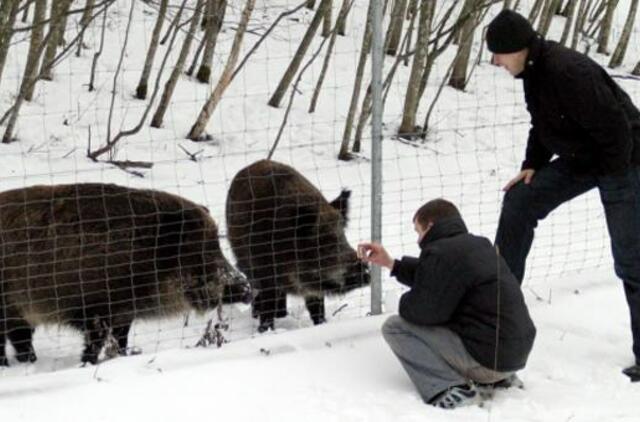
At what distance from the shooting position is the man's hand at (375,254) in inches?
193

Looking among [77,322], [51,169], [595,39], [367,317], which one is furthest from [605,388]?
[595,39]

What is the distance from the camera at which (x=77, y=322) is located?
5922mm

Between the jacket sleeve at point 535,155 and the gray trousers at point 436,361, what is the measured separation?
1.43 m

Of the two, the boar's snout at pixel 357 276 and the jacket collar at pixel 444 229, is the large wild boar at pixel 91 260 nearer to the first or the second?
the boar's snout at pixel 357 276

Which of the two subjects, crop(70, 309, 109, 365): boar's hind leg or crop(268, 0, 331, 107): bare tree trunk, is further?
crop(268, 0, 331, 107): bare tree trunk

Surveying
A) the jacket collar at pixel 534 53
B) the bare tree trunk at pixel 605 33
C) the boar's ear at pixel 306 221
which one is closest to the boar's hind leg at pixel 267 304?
the boar's ear at pixel 306 221

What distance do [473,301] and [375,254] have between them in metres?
0.66

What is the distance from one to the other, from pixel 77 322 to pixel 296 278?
68.9 inches

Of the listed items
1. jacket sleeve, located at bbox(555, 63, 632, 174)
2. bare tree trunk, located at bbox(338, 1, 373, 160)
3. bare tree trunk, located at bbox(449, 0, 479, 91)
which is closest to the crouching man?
jacket sleeve, located at bbox(555, 63, 632, 174)

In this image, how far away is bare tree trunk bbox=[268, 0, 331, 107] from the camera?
11664 millimetres

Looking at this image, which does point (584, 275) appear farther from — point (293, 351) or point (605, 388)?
point (293, 351)

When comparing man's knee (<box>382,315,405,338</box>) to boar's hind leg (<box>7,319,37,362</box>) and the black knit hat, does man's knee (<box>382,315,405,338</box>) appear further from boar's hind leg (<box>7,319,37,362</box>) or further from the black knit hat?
boar's hind leg (<box>7,319,37,362</box>)

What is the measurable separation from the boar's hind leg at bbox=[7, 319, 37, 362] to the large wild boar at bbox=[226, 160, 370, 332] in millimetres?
1656

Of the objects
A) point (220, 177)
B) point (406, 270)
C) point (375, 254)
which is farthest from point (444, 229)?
point (220, 177)
